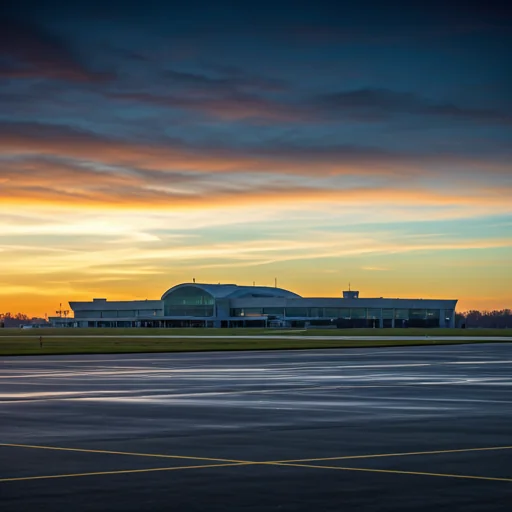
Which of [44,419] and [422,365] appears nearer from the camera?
[44,419]

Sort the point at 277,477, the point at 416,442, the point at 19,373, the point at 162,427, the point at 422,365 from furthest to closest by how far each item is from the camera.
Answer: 1. the point at 422,365
2. the point at 19,373
3. the point at 162,427
4. the point at 416,442
5. the point at 277,477

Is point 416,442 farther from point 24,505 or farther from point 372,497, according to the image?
point 24,505

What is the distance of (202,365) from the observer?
51812 mm

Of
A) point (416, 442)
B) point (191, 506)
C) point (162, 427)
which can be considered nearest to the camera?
point (191, 506)

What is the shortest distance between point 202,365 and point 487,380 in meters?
17.2

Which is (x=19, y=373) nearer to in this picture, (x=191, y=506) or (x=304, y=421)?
(x=304, y=421)

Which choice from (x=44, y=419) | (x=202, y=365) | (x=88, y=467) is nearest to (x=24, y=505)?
(x=88, y=467)

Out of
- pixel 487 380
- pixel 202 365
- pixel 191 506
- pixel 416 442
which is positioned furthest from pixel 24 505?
pixel 202 365

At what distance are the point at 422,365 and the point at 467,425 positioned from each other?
29345mm

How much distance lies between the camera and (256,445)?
1880 cm

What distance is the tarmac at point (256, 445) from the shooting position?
13.4 metres

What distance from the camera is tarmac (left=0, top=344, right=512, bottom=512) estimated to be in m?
13.4

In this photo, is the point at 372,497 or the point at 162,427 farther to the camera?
the point at 162,427

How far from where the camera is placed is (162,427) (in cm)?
2189
